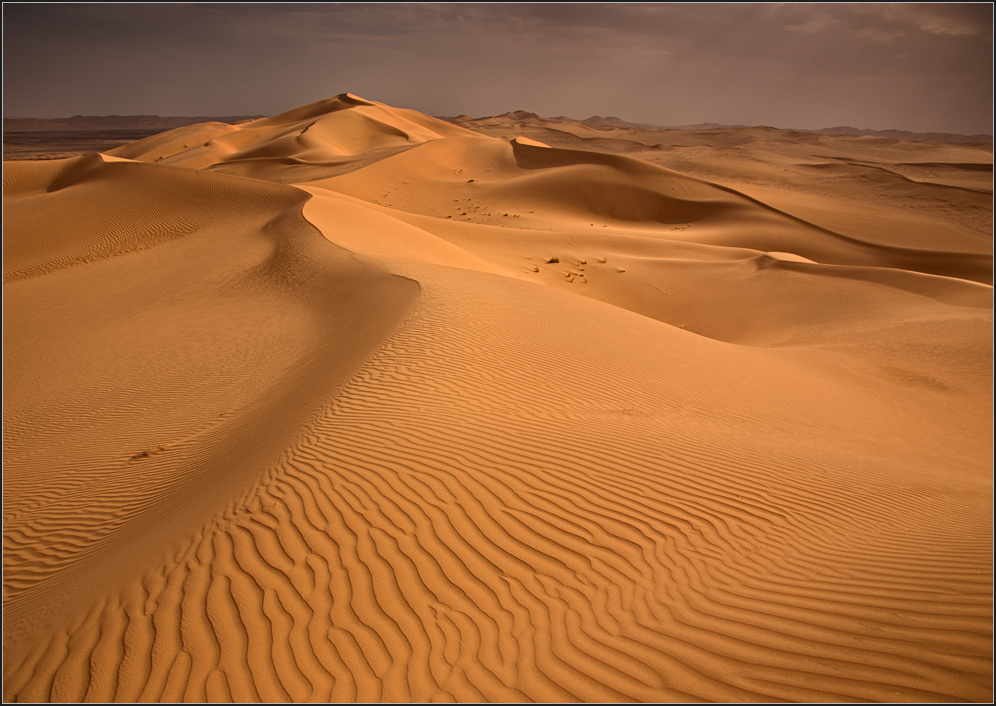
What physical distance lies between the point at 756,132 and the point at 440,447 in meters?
98.3

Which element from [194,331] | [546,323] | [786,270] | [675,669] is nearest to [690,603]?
[675,669]

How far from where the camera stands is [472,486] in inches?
181

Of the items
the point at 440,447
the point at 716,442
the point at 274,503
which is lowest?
the point at 274,503

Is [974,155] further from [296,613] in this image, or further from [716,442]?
[296,613]

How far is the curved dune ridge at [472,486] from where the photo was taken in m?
3.12

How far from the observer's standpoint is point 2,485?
6.95 meters

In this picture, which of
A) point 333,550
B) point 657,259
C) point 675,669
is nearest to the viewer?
point 675,669

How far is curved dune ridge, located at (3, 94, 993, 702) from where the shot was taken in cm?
312

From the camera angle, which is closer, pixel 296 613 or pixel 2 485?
pixel 296 613

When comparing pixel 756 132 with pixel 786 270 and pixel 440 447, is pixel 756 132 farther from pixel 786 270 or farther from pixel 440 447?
pixel 440 447

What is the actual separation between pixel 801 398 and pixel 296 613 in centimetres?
819

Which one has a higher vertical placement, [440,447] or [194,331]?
[194,331]

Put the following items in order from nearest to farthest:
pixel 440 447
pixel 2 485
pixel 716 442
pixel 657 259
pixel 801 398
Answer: pixel 440 447, pixel 716 442, pixel 2 485, pixel 801 398, pixel 657 259

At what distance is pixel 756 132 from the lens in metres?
87.4
